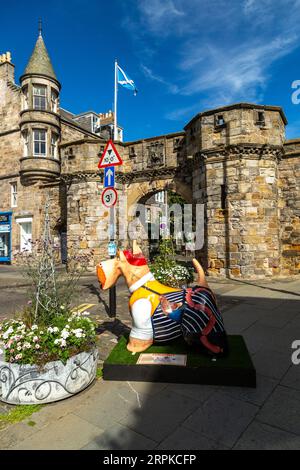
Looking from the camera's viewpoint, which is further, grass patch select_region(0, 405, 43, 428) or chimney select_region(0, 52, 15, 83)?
chimney select_region(0, 52, 15, 83)

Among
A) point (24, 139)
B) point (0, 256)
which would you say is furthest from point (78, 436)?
point (0, 256)

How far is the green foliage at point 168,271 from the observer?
7547 mm

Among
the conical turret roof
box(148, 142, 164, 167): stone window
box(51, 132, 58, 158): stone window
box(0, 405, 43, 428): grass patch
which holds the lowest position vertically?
box(0, 405, 43, 428): grass patch

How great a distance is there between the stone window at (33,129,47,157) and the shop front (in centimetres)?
→ 530

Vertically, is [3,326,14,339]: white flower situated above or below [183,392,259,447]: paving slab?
above

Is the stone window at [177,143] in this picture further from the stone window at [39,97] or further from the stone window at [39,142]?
the stone window at [39,97]

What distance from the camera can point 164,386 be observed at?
3150 millimetres

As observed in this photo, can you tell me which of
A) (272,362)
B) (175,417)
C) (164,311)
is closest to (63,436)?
(175,417)

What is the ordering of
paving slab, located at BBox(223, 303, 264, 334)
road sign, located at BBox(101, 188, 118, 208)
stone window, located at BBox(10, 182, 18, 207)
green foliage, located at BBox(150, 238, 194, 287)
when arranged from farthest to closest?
stone window, located at BBox(10, 182, 18, 207) → green foliage, located at BBox(150, 238, 194, 287) → road sign, located at BBox(101, 188, 118, 208) → paving slab, located at BBox(223, 303, 264, 334)

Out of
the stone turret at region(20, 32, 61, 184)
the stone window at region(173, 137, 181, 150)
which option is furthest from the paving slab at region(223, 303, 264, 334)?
the stone turret at region(20, 32, 61, 184)

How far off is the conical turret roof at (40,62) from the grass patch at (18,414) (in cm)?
2035

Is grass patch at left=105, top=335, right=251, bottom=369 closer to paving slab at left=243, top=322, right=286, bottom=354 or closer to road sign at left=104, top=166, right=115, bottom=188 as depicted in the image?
paving slab at left=243, top=322, right=286, bottom=354

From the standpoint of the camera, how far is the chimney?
2023 centimetres

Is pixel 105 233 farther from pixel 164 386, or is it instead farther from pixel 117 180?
pixel 164 386
